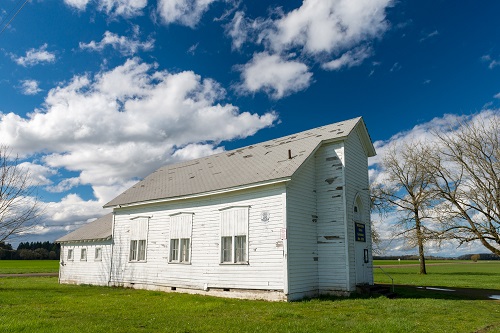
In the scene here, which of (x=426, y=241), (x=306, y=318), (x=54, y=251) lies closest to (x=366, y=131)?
(x=426, y=241)

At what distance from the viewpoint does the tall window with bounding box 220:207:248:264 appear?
16484 millimetres

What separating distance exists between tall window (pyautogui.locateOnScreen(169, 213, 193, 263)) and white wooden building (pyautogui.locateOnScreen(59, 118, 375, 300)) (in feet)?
0.17

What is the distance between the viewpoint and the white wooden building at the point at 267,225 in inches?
613

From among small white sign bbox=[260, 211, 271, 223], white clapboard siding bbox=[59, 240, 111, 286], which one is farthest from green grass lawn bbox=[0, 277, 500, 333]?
white clapboard siding bbox=[59, 240, 111, 286]

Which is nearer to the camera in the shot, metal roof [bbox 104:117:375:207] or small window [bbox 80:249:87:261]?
metal roof [bbox 104:117:375:207]

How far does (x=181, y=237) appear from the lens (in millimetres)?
19172

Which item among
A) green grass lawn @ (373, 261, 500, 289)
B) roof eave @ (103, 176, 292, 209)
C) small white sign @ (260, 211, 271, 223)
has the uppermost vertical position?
roof eave @ (103, 176, 292, 209)

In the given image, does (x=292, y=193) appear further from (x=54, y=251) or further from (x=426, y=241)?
(x=54, y=251)

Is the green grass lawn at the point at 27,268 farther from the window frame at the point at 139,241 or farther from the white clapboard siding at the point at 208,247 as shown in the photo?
the window frame at the point at 139,241

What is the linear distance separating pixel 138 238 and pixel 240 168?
7.59m

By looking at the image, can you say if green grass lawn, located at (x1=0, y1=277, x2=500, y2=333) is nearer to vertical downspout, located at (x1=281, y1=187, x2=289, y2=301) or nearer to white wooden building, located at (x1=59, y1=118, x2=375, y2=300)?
vertical downspout, located at (x1=281, y1=187, x2=289, y2=301)

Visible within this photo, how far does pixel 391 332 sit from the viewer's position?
9.07m

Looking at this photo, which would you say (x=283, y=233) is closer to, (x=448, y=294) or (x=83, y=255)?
(x=448, y=294)

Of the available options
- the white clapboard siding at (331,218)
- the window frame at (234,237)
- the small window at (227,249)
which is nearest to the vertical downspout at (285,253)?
the window frame at (234,237)
